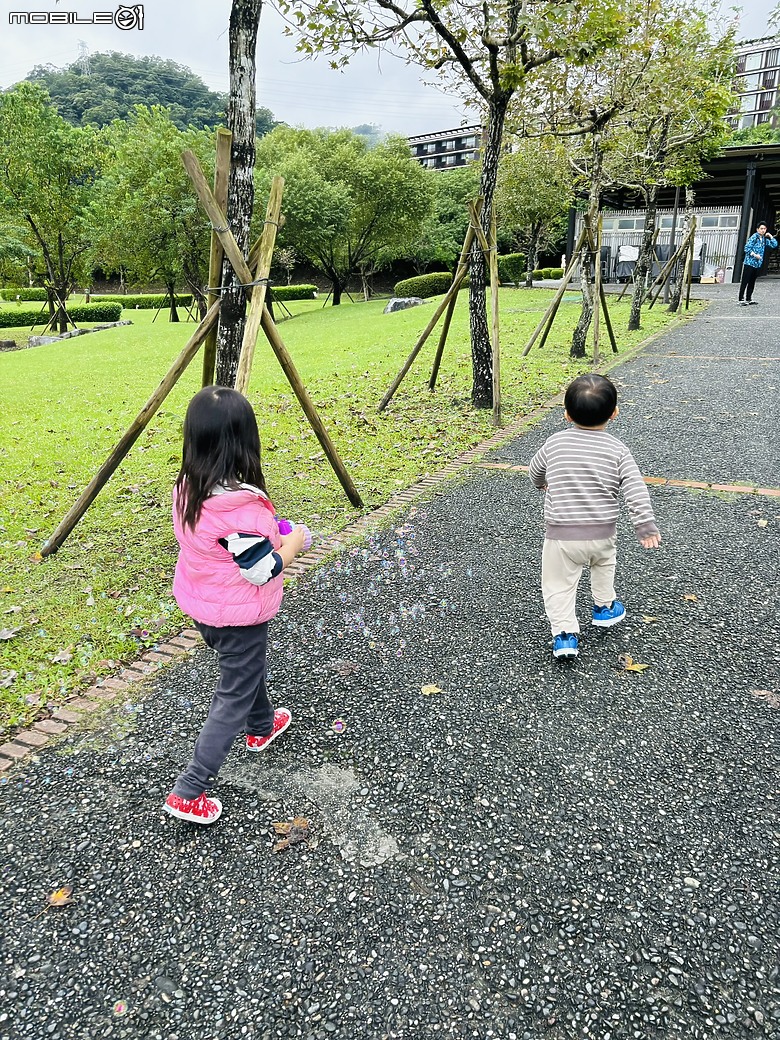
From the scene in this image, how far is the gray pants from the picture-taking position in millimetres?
2559

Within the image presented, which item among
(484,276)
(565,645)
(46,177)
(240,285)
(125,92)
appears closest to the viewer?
(565,645)

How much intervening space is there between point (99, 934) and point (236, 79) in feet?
17.0

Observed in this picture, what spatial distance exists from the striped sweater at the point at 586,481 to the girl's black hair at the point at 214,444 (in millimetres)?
1639

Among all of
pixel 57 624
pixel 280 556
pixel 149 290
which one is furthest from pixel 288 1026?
→ pixel 149 290

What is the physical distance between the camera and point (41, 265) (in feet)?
98.1

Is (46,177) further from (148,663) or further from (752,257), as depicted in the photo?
(148,663)

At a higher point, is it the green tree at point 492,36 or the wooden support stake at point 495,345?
the green tree at point 492,36

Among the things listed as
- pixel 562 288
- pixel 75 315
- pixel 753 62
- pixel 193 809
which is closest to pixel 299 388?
pixel 193 809

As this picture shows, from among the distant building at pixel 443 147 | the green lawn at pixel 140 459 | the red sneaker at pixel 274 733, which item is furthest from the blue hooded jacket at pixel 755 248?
the distant building at pixel 443 147

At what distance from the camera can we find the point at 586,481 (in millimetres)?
3463

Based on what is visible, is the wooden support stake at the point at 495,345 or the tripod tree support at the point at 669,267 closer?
the wooden support stake at the point at 495,345

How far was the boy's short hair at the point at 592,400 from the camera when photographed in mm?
3396

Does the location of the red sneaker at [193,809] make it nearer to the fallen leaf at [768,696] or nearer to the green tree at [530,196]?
the fallen leaf at [768,696]

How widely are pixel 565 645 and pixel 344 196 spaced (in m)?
33.2
